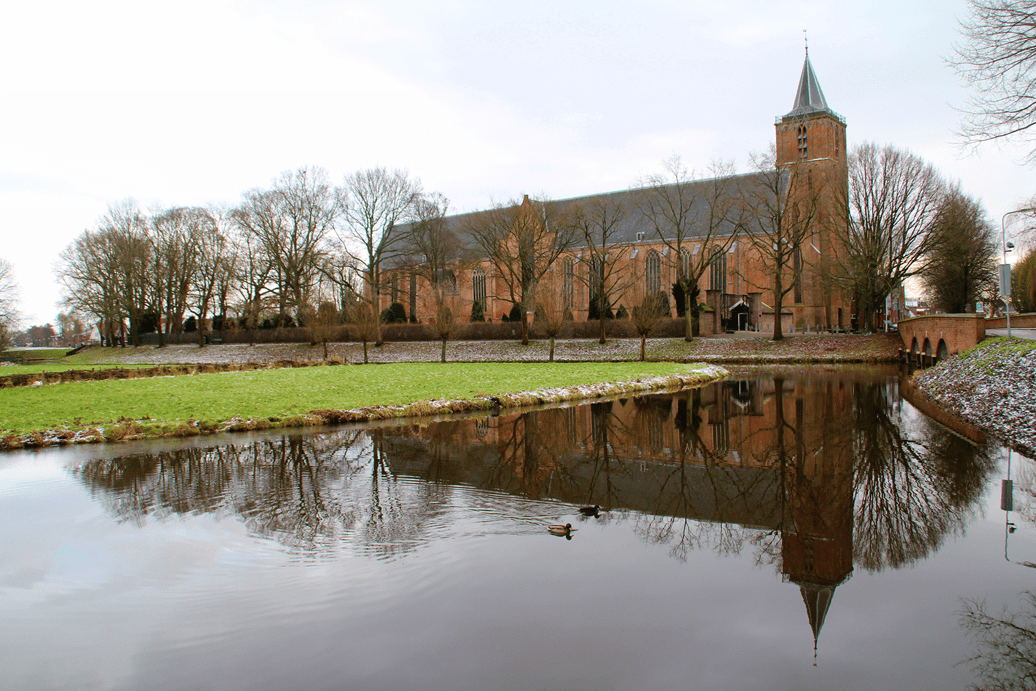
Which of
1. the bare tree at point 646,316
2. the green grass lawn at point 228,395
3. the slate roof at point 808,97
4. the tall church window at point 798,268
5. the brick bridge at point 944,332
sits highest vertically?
the slate roof at point 808,97

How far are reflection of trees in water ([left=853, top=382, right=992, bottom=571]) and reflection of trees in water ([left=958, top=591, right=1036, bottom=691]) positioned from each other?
764mm

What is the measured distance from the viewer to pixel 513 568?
4.76 metres

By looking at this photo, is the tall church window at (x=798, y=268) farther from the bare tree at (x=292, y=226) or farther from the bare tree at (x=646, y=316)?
the bare tree at (x=292, y=226)

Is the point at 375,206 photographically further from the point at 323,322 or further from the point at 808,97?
the point at 808,97

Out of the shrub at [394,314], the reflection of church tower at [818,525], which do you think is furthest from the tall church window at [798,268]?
the reflection of church tower at [818,525]

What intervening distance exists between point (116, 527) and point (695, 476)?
6049mm

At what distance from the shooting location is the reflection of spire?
3855 millimetres

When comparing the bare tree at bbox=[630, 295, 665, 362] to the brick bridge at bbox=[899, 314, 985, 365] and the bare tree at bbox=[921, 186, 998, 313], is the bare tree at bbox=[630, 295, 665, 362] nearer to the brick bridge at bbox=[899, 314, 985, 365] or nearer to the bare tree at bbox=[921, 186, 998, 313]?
the brick bridge at bbox=[899, 314, 985, 365]

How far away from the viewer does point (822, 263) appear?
141ft

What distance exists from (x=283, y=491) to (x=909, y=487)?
686cm

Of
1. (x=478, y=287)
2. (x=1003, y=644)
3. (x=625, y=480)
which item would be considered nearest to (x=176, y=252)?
(x=478, y=287)

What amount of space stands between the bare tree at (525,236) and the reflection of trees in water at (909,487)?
98.7 ft

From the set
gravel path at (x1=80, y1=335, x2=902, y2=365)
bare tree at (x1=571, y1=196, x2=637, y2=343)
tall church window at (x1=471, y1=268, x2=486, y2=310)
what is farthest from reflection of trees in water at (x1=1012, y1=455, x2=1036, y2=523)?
tall church window at (x1=471, y1=268, x2=486, y2=310)

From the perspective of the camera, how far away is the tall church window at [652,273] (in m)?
55.1
